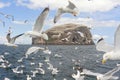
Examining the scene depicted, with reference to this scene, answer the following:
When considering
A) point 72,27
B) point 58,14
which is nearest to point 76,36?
point 72,27

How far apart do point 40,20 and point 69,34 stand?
153 metres

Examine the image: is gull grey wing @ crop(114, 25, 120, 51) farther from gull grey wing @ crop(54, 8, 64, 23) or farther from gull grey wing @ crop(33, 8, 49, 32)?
gull grey wing @ crop(54, 8, 64, 23)

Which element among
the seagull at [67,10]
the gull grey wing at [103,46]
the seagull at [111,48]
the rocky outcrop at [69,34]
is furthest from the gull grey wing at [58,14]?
the rocky outcrop at [69,34]

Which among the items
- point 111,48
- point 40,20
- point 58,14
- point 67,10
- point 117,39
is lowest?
point 111,48

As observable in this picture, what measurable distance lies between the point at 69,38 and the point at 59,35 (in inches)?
458

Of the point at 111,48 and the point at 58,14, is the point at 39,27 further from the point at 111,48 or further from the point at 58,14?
the point at 111,48

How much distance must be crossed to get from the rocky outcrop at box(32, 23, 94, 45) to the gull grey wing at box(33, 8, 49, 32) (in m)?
140

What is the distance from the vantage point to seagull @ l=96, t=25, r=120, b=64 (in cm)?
1009

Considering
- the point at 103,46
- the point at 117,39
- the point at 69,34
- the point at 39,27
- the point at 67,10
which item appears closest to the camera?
the point at 117,39

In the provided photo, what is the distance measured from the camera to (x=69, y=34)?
16475cm

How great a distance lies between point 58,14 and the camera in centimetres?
1280

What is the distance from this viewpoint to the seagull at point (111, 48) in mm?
10086

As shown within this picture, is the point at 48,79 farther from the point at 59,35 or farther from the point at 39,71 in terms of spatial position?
the point at 59,35

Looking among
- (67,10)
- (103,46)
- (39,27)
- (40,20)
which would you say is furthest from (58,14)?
(103,46)
